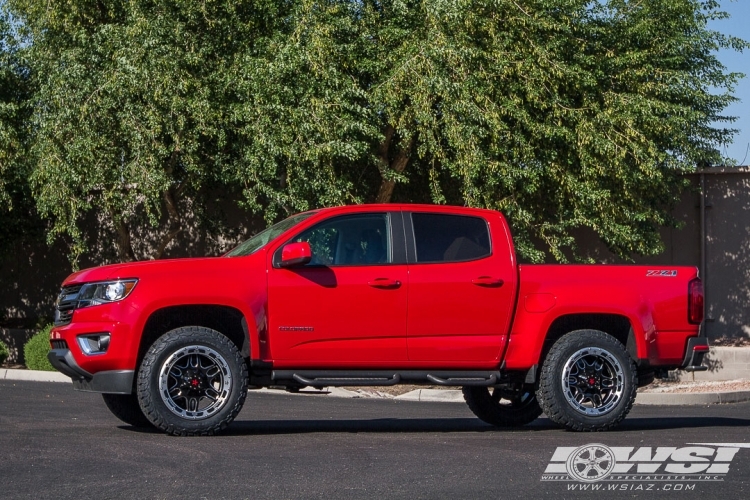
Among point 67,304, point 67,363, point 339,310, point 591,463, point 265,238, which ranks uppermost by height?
point 265,238

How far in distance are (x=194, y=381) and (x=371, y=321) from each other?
1.56 m

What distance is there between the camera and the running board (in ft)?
29.3

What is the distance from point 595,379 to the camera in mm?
9484

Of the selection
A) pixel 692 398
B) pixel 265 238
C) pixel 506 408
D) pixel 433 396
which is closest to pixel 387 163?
pixel 433 396

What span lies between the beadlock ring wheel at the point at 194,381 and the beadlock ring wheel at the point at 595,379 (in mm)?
2985

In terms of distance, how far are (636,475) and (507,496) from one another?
1208 mm

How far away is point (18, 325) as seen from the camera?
88.4ft

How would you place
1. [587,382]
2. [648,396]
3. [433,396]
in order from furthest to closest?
[433,396]
[648,396]
[587,382]

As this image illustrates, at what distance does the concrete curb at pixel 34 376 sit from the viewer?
1784 centimetres

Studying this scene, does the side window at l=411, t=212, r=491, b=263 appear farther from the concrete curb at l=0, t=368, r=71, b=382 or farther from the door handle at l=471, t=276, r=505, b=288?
the concrete curb at l=0, t=368, r=71, b=382

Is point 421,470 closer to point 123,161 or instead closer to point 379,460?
point 379,460

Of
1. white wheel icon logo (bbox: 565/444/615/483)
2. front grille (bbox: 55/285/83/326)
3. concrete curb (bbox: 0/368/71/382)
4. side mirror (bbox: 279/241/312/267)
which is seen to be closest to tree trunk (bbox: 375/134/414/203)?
concrete curb (bbox: 0/368/71/382)

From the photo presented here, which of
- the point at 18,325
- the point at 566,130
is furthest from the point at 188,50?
the point at 18,325

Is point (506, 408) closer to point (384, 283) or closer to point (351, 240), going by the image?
point (384, 283)
